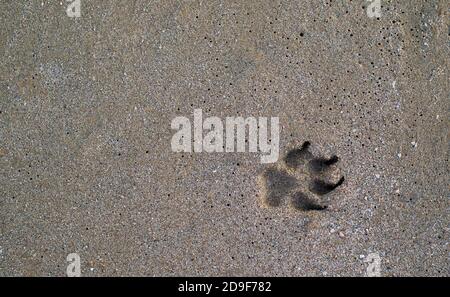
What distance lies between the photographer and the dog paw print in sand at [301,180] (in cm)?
264

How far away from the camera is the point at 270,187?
2.66m

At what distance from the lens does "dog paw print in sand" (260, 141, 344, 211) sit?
264cm

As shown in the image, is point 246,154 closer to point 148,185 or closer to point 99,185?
point 148,185

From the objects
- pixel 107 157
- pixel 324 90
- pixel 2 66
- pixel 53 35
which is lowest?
pixel 107 157

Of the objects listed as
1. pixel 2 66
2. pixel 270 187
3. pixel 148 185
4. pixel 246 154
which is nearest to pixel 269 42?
pixel 246 154

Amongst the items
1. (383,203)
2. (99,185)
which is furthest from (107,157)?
(383,203)

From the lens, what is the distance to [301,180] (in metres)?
2.64

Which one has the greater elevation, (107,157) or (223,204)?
(107,157)

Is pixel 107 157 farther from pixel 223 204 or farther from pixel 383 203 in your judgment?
pixel 383 203

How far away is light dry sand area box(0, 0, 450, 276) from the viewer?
8.67 ft

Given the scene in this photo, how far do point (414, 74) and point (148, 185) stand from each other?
71.4 inches

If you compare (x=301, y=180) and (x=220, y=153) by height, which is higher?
(x=220, y=153)

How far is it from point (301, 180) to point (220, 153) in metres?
0.53

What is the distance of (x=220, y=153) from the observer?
2654 mm
